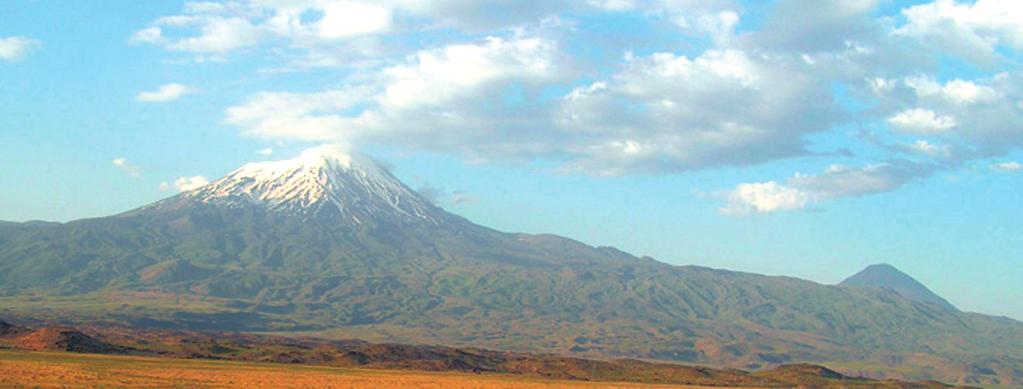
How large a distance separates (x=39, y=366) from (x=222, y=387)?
2713cm

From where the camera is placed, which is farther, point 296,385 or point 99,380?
point 296,385

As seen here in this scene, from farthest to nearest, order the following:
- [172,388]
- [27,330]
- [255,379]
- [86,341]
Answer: [27,330] → [86,341] → [255,379] → [172,388]

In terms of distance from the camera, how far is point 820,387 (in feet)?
653

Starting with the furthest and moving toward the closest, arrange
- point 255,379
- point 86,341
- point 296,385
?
point 86,341
point 255,379
point 296,385

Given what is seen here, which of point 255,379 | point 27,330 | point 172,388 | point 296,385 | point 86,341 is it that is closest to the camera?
point 172,388

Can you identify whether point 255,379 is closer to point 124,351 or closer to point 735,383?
point 124,351

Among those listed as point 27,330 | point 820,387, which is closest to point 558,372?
point 820,387

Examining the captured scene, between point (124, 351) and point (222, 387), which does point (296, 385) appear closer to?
point (222, 387)

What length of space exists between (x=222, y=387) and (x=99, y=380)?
1070 centimetres

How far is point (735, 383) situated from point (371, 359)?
77372 millimetres

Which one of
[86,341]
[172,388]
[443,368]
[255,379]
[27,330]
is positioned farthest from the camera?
[443,368]

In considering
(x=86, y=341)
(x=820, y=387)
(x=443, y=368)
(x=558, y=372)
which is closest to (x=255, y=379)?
(x=86, y=341)

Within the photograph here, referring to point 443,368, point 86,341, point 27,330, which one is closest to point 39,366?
point 86,341

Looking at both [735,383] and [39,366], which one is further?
[735,383]
